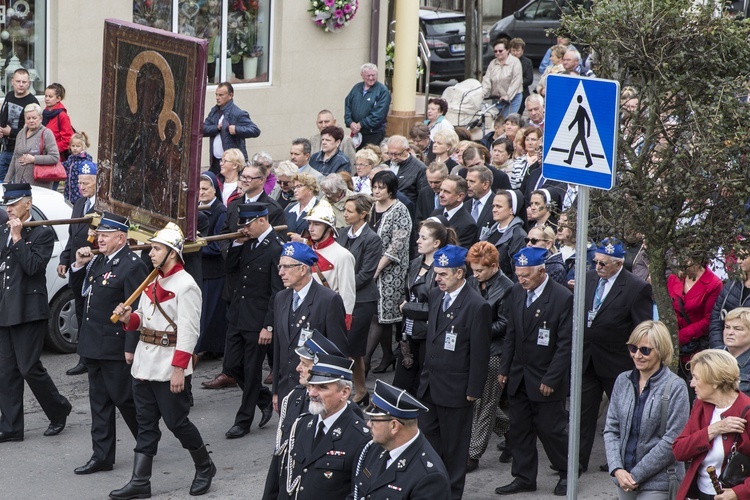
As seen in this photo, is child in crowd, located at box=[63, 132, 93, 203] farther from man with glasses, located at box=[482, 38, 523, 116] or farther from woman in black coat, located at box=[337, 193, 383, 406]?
→ man with glasses, located at box=[482, 38, 523, 116]

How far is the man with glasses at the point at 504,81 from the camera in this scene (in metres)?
19.3

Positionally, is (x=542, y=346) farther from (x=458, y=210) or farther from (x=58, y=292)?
(x=58, y=292)

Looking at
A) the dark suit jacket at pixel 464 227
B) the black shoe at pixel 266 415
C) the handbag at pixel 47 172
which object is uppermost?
the handbag at pixel 47 172

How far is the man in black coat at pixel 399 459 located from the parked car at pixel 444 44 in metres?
21.5

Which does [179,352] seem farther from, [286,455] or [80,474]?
[286,455]

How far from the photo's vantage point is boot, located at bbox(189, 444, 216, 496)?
28.9 feet

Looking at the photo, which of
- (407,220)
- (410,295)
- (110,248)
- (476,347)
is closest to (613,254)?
(476,347)

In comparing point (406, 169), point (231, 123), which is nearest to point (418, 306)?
point (406, 169)

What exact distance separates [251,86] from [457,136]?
6692 mm


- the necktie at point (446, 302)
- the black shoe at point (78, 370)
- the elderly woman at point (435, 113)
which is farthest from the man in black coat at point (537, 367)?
the elderly woman at point (435, 113)

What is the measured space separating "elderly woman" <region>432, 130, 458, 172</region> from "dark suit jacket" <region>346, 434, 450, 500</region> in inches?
299

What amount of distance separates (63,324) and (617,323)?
5.68 m

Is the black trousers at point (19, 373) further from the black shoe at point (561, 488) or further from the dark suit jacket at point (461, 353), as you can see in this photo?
the black shoe at point (561, 488)

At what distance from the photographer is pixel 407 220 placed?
11297 mm
